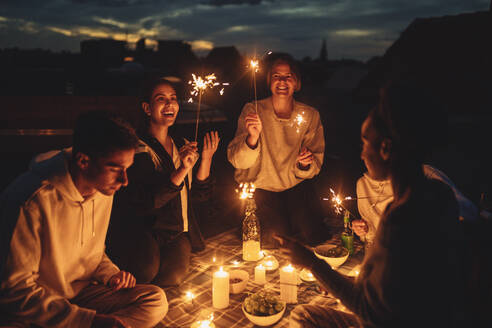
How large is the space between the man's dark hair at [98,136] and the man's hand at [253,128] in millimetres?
1892

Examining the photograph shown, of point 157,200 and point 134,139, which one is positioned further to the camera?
point 157,200

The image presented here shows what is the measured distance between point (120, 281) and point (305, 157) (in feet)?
8.28

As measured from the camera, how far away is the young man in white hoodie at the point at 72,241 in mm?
1995

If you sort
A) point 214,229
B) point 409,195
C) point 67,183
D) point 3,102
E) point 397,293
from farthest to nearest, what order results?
point 3,102 → point 214,229 → point 67,183 → point 409,195 → point 397,293

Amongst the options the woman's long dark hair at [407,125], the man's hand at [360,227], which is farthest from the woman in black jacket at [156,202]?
the woman's long dark hair at [407,125]

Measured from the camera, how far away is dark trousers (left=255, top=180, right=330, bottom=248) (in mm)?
4410

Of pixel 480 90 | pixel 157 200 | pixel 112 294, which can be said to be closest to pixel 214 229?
pixel 157 200

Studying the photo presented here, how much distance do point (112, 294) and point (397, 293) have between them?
2.02 m

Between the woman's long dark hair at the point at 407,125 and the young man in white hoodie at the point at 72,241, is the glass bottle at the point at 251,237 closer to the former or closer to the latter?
the young man in white hoodie at the point at 72,241

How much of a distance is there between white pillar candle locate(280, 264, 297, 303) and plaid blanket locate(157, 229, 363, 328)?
77 mm

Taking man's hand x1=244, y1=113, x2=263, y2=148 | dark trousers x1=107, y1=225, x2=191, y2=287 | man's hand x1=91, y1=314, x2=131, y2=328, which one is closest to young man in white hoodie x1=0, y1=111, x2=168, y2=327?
man's hand x1=91, y1=314, x2=131, y2=328

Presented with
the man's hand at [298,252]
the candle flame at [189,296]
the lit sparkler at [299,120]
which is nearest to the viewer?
the man's hand at [298,252]

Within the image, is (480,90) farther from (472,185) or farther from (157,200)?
(157,200)

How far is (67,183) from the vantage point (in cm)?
226
